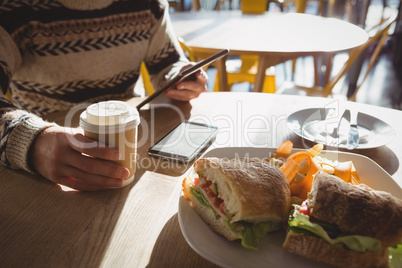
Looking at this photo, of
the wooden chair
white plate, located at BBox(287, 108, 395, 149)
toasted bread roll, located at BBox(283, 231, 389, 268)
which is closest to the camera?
toasted bread roll, located at BBox(283, 231, 389, 268)

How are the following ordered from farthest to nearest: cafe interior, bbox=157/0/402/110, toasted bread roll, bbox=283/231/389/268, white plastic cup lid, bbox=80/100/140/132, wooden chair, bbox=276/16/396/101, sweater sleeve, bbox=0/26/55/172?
cafe interior, bbox=157/0/402/110 → wooden chair, bbox=276/16/396/101 → sweater sleeve, bbox=0/26/55/172 → white plastic cup lid, bbox=80/100/140/132 → toasted bread roll, bbox=283/231/389/268

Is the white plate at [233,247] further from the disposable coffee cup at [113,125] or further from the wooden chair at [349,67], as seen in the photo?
the wooden chair at [349,67]

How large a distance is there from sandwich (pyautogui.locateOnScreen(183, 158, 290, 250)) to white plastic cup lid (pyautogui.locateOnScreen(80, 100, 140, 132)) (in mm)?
211

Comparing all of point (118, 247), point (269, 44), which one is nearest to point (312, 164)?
point (118, 247)

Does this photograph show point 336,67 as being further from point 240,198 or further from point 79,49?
point 240,198

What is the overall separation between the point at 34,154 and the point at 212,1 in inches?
209

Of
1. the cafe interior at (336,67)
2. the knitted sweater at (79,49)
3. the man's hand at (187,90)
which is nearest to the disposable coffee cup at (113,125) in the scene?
the knitted sweater at (79,49)

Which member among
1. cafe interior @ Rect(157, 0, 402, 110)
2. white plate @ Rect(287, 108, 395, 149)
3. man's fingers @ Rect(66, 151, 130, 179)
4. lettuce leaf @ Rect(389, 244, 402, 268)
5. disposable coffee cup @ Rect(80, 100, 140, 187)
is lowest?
cafe interior @ Rect(157, 0, 402, 110)

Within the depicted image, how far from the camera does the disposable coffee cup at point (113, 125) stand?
789 mm

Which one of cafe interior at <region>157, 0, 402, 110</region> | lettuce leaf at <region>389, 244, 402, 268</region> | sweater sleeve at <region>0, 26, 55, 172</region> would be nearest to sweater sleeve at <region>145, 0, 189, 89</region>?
sweater sleeve at <region>0, 26, 55, 172</region>

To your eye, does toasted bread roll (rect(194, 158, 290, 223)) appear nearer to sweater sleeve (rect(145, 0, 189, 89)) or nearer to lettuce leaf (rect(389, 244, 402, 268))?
lettuce leaf (rect(389, 244, 402, 268))

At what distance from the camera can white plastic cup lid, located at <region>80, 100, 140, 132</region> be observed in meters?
0.79

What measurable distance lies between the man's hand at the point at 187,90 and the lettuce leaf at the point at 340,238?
0.84 metres

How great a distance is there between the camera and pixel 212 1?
18.3 feet
